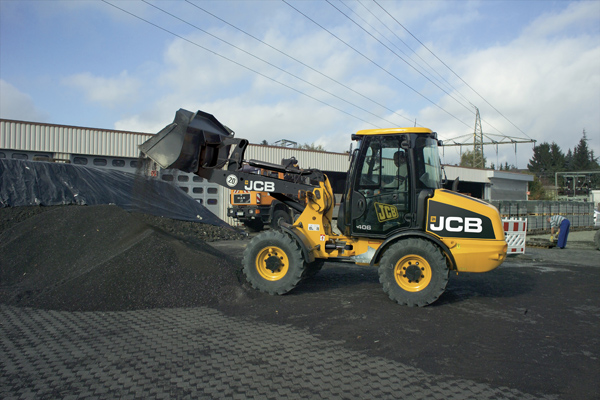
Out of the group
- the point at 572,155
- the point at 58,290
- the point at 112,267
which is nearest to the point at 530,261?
the point at 112,267

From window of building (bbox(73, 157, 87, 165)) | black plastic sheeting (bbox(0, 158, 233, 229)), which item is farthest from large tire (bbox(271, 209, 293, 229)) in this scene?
window of building (bbox(73, 157, 87, 165))

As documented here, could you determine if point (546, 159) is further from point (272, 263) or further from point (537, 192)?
point (272, 263)

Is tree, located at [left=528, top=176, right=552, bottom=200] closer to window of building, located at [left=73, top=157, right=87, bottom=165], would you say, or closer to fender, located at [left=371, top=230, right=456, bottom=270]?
window of building, located at [left=73, top=157, right=87, bottom=165]

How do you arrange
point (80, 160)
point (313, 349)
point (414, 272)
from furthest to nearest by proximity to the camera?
point (80, 160) → point (414, 272) → point (313, 349)

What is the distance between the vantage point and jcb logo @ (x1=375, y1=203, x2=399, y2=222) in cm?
639

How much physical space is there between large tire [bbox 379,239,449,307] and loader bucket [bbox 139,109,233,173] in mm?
3061

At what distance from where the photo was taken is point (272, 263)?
6.54 m

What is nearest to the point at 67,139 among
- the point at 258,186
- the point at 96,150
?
the point at 96,150

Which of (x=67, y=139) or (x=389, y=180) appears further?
(x=67, y=139)

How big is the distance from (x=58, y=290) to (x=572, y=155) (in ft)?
364

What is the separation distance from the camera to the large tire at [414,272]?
590cm

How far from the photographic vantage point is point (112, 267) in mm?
6195

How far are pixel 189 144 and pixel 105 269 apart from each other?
2184 mm

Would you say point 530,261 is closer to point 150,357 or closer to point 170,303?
point 170,303
